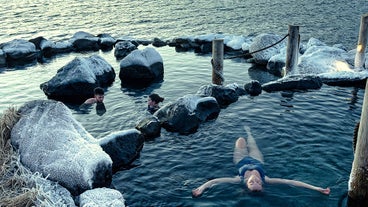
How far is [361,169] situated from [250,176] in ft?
8.63

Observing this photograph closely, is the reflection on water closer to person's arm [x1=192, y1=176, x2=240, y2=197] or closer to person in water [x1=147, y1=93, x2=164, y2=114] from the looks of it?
person's arm [x1=192, y1=176, x2=240, y2=197]

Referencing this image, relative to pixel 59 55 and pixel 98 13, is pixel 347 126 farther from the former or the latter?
pixel 98 13

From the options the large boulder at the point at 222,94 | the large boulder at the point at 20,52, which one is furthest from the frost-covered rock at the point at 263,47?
the large boulder at the point at 20,52

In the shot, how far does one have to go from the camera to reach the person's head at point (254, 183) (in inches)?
344

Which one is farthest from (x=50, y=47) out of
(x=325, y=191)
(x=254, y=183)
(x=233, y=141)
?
(x=325, y=191)

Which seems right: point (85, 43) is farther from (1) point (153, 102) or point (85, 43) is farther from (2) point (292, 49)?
(2) point (292, 49)

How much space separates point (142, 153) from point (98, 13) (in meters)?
30.3

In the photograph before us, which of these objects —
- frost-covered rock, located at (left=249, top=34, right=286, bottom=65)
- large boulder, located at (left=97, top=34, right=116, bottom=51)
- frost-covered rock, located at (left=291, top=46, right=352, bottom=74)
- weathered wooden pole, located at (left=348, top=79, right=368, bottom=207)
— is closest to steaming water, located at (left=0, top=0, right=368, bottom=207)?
weathered wooden pole, located at (left=348, top=79, right=368, bottom=207)

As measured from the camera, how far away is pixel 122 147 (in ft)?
34.5

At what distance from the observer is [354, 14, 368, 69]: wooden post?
15.8 meters

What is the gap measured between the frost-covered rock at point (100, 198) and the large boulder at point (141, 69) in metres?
10.1

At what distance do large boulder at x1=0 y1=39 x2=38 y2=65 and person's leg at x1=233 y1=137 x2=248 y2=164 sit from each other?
16.6 m

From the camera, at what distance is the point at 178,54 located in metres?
23.2

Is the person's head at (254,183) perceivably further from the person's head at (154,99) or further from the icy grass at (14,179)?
the person's head at (154,99)
